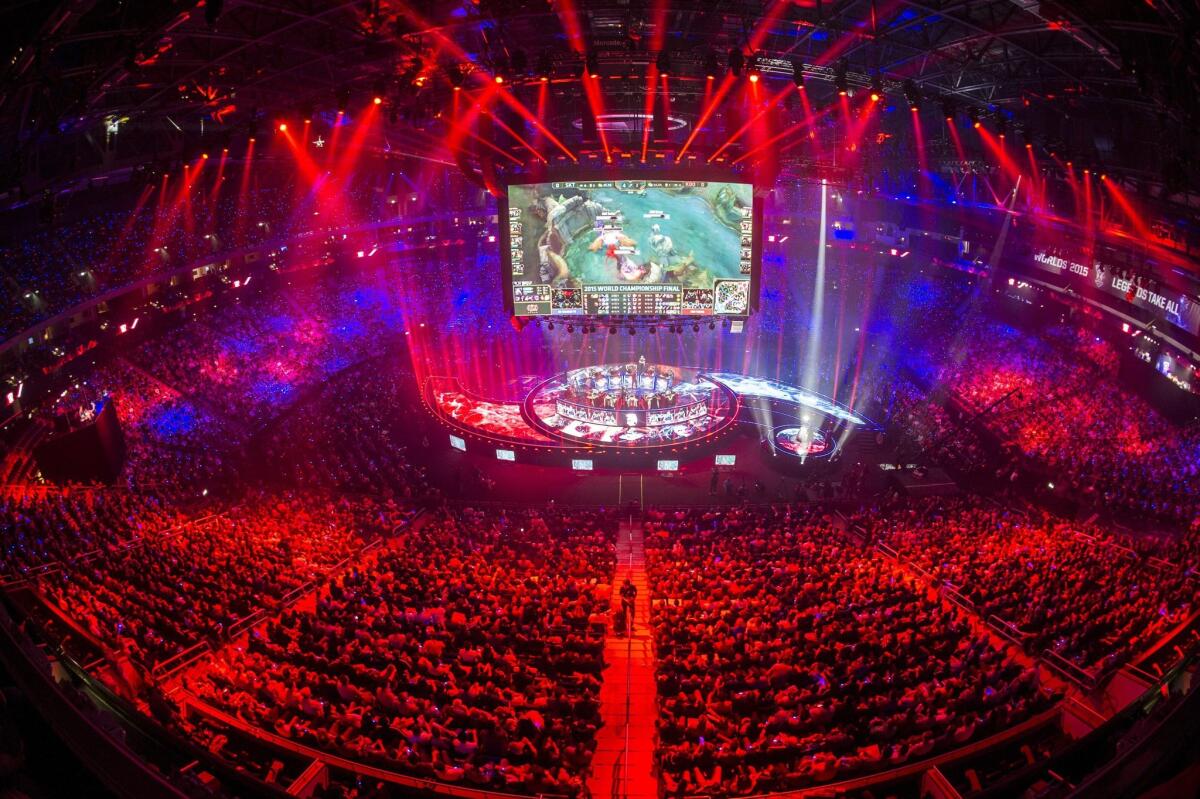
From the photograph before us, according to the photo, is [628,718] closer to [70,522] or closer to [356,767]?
[356,767]

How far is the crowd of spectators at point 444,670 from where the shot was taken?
11.3 meters

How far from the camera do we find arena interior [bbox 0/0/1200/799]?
1152cm

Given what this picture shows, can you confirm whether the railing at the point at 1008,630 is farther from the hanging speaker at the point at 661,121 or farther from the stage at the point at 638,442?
the hanging speaker at the point at 661,121

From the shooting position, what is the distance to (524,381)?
39469 millimetres

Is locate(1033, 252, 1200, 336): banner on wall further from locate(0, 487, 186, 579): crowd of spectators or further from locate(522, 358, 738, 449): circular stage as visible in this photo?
locate(0, 487, 186, 579): crowd of spectators

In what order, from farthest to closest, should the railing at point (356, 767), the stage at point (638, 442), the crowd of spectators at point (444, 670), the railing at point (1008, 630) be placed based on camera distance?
the stage at point (638, 442) < the railing at point (1008, 630) < the crowd of spectators at point (444, 670) < the railing at point (356, 767)

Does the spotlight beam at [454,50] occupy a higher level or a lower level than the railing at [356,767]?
higher

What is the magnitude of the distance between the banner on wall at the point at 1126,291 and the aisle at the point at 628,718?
2174 centimetres

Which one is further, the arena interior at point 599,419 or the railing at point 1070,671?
the railing at point 1070,671

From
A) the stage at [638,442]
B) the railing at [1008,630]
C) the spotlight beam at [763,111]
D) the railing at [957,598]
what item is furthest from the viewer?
the stage at [638,442]

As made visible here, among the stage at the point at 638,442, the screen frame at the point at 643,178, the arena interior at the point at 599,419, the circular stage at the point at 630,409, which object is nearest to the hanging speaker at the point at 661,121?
the arena interior at the point at 599,419

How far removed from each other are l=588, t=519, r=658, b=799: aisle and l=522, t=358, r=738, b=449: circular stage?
12873 mm

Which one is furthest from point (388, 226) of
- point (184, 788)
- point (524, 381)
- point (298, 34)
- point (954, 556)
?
point (184, 788)

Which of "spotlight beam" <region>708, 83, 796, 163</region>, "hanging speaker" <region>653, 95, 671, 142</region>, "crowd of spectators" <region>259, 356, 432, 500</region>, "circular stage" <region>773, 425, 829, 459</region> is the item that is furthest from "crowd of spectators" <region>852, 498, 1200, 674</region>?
"crowd of spectators" <region>259, 356, 432, 500</region>
